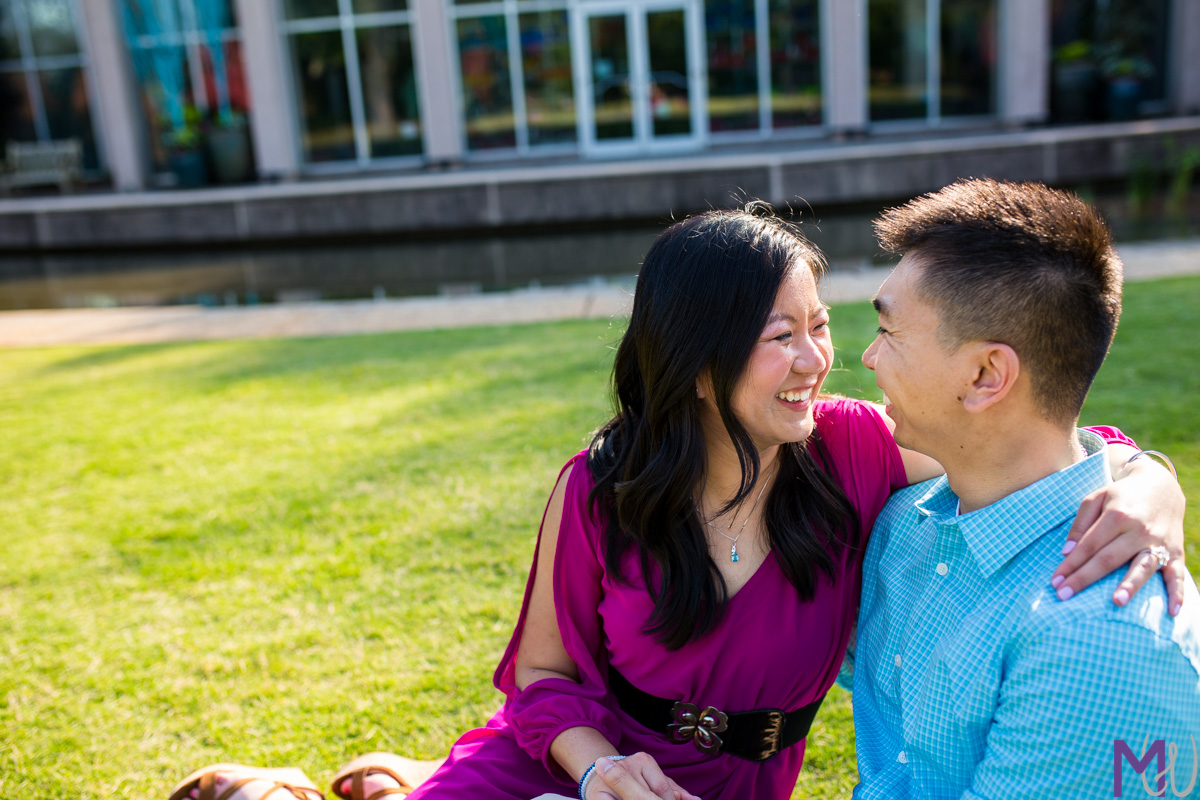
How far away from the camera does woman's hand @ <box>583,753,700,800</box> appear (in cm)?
170

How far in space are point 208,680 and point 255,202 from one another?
1227 centimetres

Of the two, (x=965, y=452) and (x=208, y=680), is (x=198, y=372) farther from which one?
(x=965, y=452)

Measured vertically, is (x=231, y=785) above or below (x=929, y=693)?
below

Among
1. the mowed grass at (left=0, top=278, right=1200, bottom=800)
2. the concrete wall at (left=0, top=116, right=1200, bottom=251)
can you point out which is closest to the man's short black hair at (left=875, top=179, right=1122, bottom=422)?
the mowed grass at (left=0, top=278, right=1200, bottom=800)

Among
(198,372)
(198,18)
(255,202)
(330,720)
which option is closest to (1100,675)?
(330,720)

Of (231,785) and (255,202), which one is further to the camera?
(255,202)

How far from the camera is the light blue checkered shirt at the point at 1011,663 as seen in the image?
4.27 ft

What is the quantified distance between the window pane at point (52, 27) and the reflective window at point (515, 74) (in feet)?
27.4

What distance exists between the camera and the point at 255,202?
14055 mm

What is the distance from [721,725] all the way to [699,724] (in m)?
0.04

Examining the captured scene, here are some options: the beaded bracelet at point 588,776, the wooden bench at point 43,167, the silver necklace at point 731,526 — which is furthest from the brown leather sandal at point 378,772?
the wooden bench at point 43,167

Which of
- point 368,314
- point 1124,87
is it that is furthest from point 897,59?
point 368,314

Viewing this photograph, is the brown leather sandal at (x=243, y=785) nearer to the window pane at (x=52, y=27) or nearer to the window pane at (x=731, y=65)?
the window pane at (x=731, y=65)

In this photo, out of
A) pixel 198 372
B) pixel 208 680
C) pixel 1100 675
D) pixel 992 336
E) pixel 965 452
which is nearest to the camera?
pixel 1100 675
